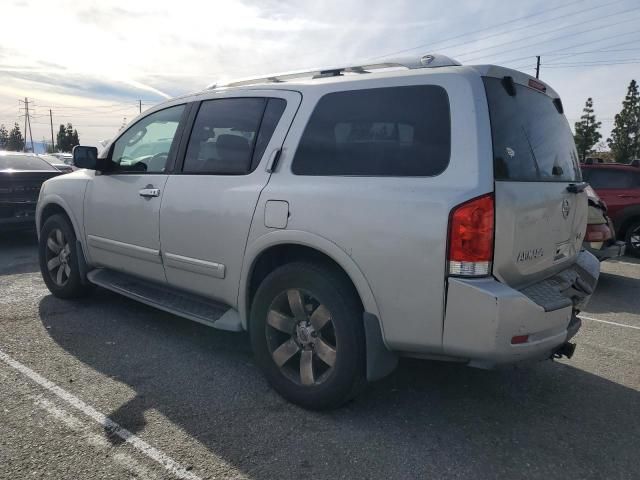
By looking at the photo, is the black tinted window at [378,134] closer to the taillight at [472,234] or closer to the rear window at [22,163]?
the taillight at [472,234]

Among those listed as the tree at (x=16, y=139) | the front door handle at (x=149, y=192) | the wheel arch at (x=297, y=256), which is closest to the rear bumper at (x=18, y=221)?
the front door handle at (x=149, y=192)

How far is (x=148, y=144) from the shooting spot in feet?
14.1

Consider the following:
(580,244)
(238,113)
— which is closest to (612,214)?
(580,244)

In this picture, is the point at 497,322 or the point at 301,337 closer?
the point at 497,322

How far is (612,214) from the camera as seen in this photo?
9.64 meters

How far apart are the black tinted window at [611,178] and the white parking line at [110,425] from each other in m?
9.64

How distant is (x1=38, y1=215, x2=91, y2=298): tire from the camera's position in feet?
16.2

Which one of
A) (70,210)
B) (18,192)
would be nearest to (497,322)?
(70,210)

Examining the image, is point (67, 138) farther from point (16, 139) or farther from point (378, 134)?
point (378, 134)

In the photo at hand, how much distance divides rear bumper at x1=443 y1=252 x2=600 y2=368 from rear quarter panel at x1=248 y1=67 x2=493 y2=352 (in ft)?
0.25

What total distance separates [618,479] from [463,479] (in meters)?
0.75

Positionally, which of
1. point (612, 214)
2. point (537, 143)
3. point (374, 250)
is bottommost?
point (612, 214)

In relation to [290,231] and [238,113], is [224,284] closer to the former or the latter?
[290,231]

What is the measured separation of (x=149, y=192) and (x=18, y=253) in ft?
17.1
